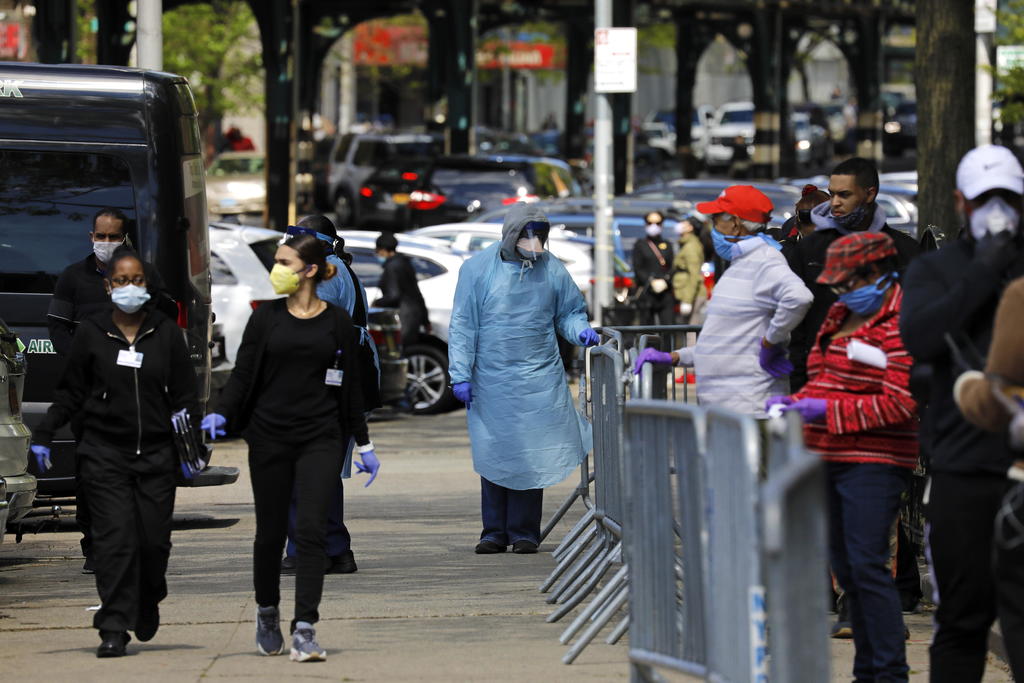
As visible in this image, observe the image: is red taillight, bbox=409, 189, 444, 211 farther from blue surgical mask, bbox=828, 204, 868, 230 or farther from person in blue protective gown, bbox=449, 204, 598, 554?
blue surgical mask, bbox=828, 204, 868, 230

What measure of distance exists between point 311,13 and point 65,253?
3260 cm

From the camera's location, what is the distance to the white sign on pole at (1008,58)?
2605 cm

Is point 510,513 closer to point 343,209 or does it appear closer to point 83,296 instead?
point 83,296

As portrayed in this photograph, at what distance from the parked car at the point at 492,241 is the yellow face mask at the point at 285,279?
14.2 meters

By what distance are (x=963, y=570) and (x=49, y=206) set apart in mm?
6788

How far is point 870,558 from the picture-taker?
649cm

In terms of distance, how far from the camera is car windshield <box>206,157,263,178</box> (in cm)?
4244

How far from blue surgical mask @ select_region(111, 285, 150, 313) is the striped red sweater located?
2.73 m

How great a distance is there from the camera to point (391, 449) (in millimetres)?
15344

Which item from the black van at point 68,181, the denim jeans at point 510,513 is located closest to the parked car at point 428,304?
the black van at point 68,181

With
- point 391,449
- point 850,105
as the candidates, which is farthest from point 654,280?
point 850,105

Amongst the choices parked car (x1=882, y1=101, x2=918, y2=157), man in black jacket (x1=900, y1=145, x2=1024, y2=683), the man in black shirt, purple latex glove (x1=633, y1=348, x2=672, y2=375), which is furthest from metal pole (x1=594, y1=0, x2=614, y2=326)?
parked car (x1=882, y1=101, x2=918, y2=157)

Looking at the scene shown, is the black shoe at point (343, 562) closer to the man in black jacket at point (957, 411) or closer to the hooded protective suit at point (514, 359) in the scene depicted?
the hooded protective suit at point (514, 359)

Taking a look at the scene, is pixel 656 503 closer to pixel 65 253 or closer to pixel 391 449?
pixel 65 253
